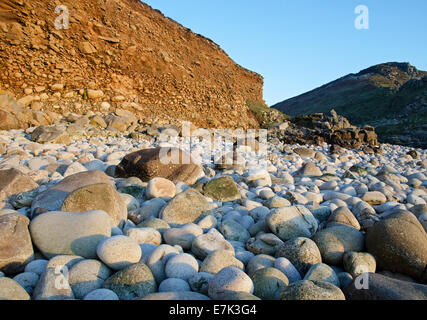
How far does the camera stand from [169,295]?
4.25 feet

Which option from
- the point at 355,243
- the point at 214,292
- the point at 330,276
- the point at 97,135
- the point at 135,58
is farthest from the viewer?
the point at 135,58

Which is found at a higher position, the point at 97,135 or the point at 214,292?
the point at 97,135

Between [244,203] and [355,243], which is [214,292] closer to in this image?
[355,243]

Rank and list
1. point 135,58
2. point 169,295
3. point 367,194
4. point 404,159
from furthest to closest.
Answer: point 135,58 < point 404,159 < point 367,194 < point 169,295

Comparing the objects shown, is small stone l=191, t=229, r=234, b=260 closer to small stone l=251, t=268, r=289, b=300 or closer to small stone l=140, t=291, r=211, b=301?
small stone l=251, t=268, r=289, b=300

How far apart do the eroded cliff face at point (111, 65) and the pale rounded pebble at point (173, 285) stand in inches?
321

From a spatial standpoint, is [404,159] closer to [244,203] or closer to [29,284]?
[244,203]

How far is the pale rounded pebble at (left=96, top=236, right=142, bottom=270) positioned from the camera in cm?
163

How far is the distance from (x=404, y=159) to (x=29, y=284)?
10755 millimetres

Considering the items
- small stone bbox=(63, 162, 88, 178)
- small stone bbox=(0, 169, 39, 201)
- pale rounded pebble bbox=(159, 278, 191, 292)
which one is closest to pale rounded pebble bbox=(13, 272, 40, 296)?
pale rounded pebble bbox=(159, 278, 191, 292)

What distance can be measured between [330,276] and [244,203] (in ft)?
4.96

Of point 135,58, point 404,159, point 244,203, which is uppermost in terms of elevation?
point 135,58

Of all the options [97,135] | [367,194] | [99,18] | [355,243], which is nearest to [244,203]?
[355,243]
